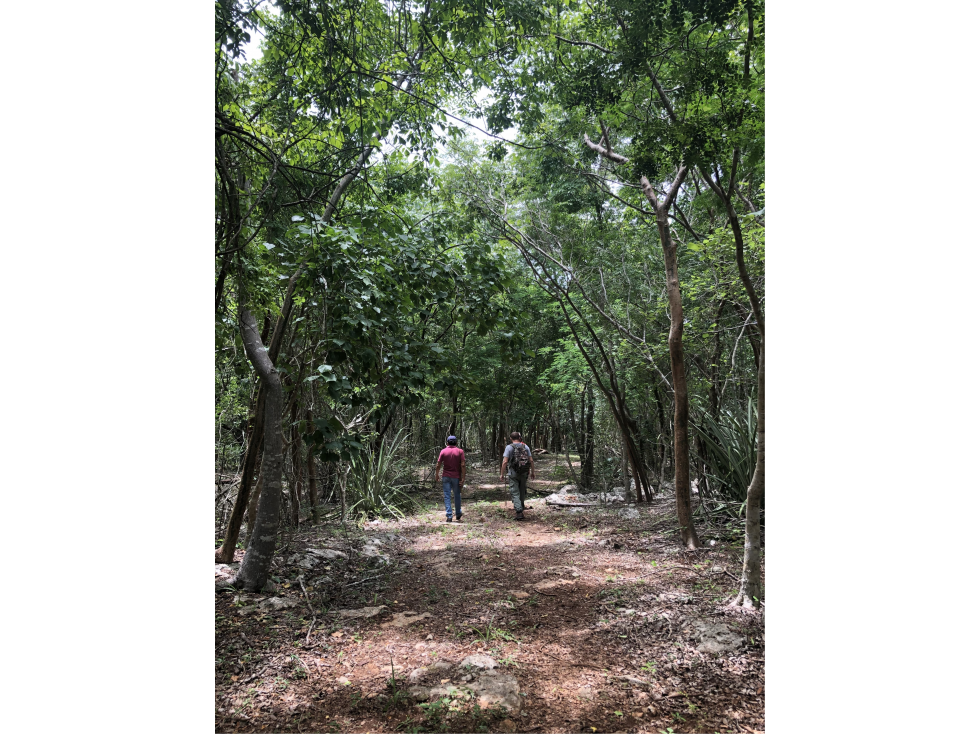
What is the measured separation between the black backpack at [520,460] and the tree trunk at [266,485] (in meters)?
4.79

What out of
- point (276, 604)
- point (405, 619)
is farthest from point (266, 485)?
point (405, 619)

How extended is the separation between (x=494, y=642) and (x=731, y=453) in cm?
394

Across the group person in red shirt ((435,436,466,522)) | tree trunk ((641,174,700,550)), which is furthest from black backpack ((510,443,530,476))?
tree trunk ((641,174,700,550))

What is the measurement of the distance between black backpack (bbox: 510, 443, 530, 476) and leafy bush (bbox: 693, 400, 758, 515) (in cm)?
283

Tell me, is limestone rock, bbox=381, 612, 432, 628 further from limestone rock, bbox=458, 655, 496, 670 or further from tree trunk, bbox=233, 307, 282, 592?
tree trunk, bbox=233, 307, 282, 592

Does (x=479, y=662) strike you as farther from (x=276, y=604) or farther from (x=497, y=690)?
(x=276, y=604)

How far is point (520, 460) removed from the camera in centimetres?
860

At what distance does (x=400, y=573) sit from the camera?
5.25 meters

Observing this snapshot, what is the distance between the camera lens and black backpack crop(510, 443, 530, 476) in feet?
27.8

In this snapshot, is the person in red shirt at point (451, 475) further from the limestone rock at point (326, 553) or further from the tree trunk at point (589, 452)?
the tree trunk at point (589, 452)
